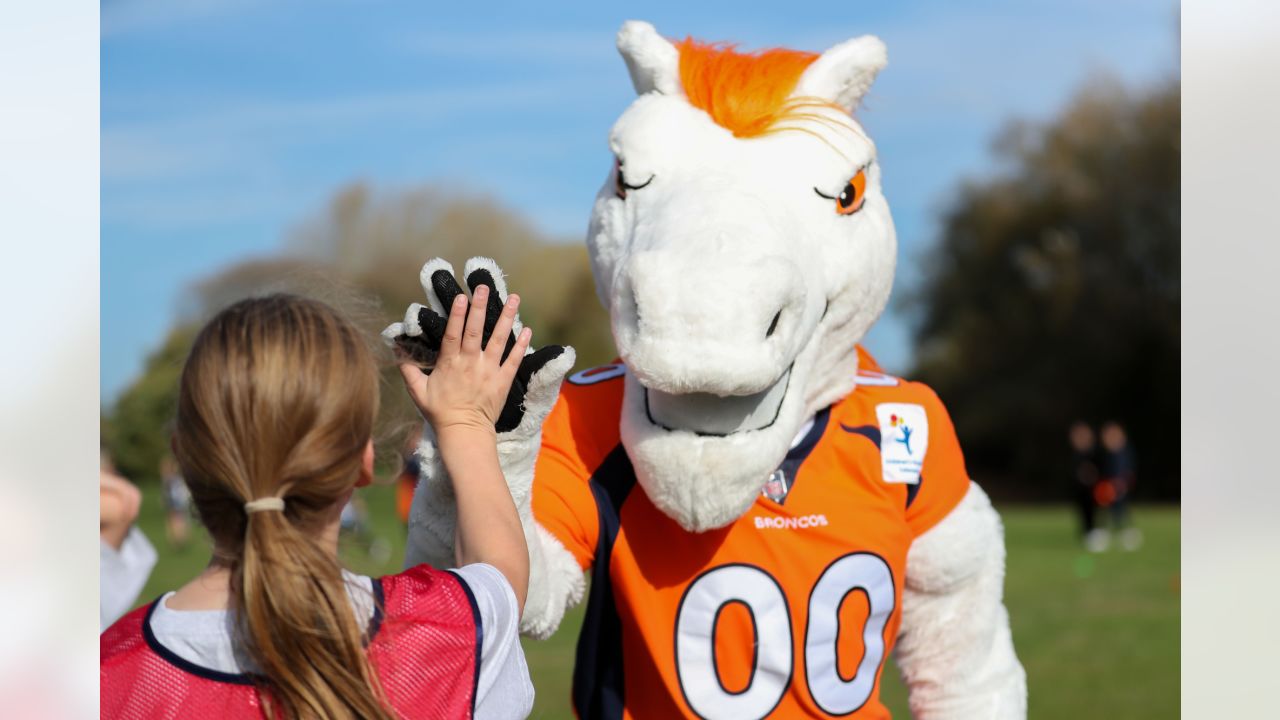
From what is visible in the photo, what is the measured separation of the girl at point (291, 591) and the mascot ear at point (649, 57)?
958 millimetres

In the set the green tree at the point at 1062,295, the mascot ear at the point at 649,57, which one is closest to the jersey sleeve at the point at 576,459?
the mascot ear at the point at 649,57

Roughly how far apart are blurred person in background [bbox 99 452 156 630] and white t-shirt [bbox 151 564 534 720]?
46.6 inches

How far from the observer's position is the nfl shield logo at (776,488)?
7.92 feet

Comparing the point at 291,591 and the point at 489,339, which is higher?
the point at 489,339

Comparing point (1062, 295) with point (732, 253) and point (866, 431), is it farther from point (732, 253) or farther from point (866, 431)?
point (732, 253)

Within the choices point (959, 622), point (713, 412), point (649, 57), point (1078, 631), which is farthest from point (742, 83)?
point (1078, 631)

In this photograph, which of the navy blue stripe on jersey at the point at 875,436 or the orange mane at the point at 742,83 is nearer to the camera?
the orange mane at the point at 742,83

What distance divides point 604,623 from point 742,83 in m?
1.01

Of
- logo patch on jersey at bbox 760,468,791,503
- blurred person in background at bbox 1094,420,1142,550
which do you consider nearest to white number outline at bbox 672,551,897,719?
logo patch on jersey at bbox 760,468,791,503

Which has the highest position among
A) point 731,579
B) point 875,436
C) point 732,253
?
point 732,253

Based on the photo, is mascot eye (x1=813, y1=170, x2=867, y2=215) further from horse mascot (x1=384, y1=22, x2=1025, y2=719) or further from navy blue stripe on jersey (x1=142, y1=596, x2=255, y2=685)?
navy blue stripe on jersey (x1=142, y1=596, x2=255, y2=685)

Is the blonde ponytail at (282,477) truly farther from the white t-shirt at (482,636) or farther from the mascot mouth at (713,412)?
the mascot mouth at (713,412)

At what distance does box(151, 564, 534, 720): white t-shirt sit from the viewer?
5.20 ft

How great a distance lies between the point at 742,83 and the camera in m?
2.40
